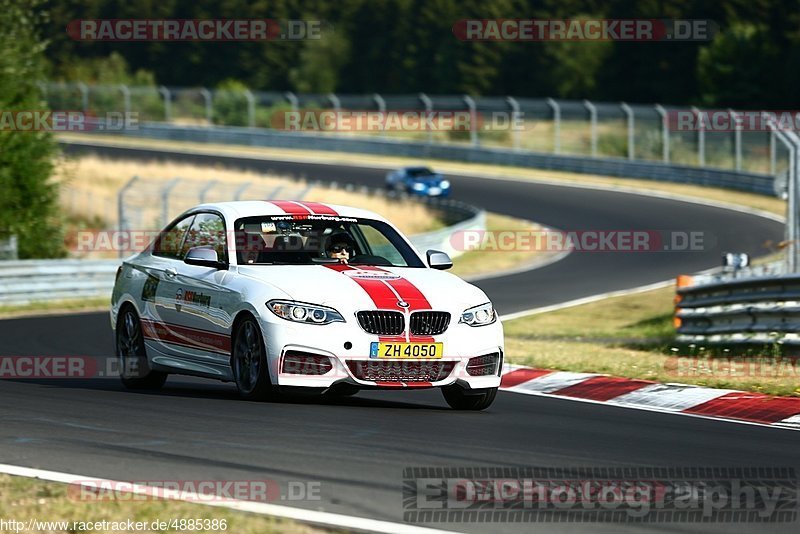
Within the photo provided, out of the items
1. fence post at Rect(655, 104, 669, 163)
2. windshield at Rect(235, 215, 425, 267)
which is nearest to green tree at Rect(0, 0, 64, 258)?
windshield at Rect(235, 215, 425, 267)

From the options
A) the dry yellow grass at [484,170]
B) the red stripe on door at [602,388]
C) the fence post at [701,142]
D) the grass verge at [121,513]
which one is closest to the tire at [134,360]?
the red stripe on door at [602,388]

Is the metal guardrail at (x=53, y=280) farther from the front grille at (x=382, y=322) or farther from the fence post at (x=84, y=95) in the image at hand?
the fence post at (x=84, y=95)

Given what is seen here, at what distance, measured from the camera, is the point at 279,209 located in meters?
11.5

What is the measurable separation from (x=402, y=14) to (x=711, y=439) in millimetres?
89628

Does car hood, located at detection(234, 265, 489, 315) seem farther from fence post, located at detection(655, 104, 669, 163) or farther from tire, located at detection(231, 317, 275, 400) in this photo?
fence post, located at detection(655, 104, 669, 163)

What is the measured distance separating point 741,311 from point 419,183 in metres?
30.6

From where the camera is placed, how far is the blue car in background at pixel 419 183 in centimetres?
4716

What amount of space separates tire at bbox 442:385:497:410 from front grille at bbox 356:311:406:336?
81 cm

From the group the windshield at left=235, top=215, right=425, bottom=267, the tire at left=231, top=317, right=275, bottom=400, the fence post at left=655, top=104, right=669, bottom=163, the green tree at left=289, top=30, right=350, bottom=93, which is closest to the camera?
the tire at left=231, top=317, right=275, bottom=400

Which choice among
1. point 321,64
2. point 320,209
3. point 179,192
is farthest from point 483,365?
point 321,64

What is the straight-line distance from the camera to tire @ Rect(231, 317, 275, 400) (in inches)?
406

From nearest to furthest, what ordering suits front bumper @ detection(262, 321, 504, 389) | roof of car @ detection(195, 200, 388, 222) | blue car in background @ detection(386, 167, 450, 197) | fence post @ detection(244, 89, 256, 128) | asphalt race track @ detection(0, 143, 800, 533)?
asphalt race track @ detection(0, 143, 800, 533) < front bumper @ detection(262, 321, 504, 389) < roof of car @ detection(195, 200, 388, 222) < blue car in background @ detection(386, 167, 450, 197) < fence post @ detection(244, 89, 256, 128)

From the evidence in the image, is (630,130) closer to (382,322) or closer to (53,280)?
(53,280)

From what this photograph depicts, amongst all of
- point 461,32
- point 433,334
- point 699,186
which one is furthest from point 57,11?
point 433,334
